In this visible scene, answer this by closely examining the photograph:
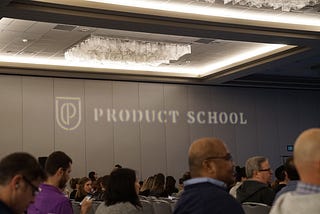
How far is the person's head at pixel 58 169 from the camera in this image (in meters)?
3.69

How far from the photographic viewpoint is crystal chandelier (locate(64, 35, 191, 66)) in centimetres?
1123

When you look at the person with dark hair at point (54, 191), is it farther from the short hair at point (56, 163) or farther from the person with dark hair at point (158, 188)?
the person with dark hair at point (158, 188)

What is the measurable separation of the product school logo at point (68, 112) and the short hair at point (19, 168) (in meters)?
11.9

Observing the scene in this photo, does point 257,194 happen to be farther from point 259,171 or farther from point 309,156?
point 309,156

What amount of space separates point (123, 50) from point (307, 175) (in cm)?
968

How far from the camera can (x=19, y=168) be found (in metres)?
2.14

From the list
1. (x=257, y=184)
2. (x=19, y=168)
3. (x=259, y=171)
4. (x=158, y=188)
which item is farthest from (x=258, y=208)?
(x=158, y=188)

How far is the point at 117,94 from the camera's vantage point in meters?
14.8

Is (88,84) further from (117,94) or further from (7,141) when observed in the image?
(7,141)

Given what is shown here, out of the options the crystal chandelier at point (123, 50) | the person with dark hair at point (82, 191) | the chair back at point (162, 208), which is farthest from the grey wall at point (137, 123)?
the chair back at point (162, 208)

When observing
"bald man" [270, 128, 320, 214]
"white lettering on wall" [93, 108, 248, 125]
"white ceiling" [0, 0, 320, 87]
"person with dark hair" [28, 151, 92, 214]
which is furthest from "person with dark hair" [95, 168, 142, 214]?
"white lettering on wall" [93, 108, 248, 125]

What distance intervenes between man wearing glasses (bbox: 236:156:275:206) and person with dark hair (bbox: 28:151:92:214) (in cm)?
214

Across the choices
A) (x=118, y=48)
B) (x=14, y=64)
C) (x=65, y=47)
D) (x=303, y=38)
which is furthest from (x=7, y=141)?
(x=303, y=38)

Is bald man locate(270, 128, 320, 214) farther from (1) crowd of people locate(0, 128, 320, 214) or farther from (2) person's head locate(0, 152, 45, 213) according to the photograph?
(2) person's head locate(0, 152, 45, 213)
